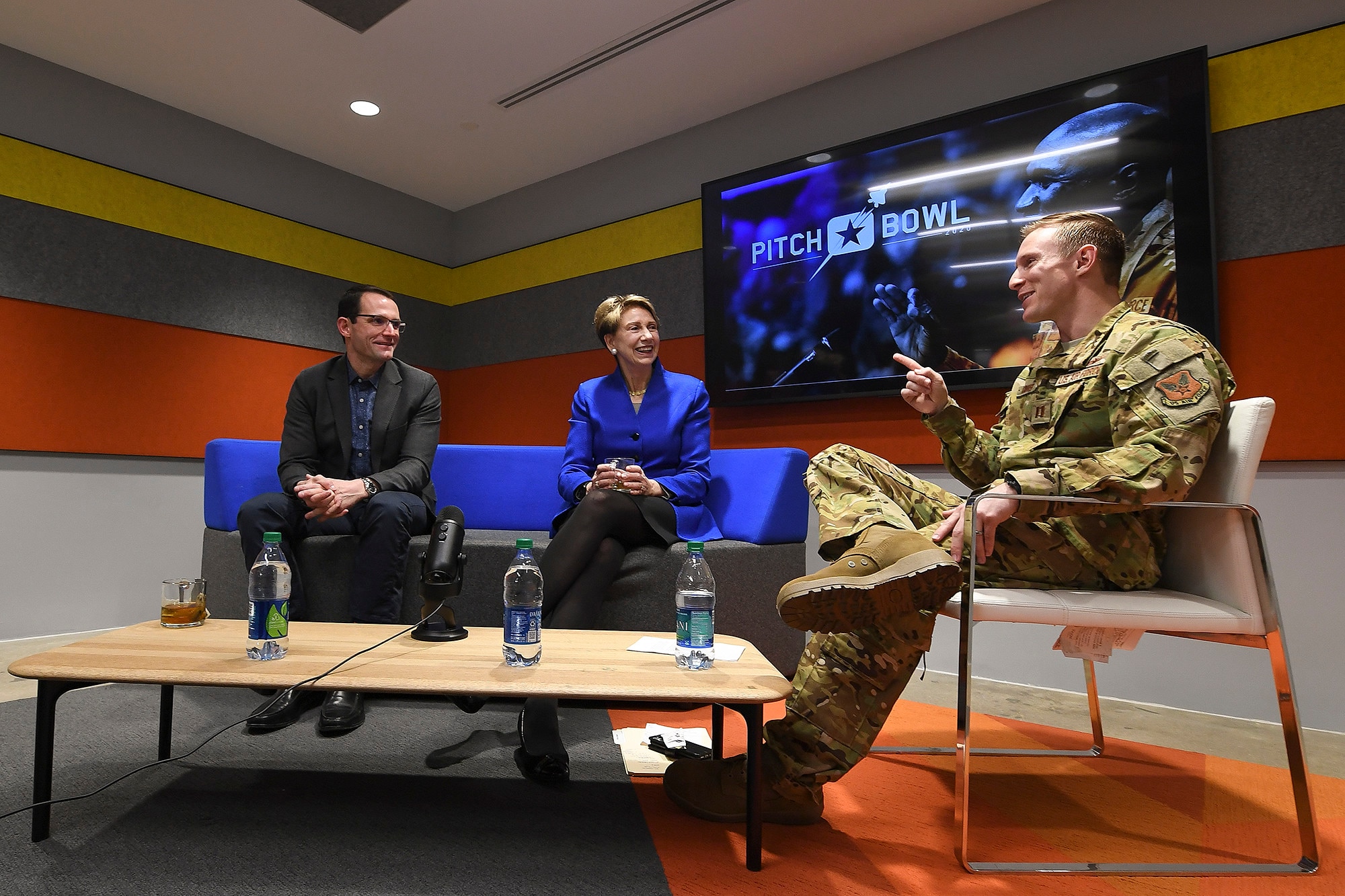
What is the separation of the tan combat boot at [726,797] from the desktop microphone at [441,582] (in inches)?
23.7

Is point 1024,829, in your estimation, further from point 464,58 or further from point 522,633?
point 464,58

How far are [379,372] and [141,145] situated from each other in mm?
2462

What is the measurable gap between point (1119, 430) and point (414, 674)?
1.48 meters

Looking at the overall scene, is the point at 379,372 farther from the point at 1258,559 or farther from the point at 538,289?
the point at 1258,559

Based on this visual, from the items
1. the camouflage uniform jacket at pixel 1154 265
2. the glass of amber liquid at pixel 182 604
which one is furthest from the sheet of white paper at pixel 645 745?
the camouflage uniform jacket at pixel 1154 265

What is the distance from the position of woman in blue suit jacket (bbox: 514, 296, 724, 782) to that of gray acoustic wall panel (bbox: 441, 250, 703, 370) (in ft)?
4.40

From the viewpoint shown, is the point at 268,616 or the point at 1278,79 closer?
the point at 268,616

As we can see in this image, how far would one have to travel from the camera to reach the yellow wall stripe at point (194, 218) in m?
3.56

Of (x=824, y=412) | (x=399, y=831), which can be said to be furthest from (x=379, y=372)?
(x=824, y=412)

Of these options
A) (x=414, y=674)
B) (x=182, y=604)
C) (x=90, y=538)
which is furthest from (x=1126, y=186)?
(x=90, y=538)

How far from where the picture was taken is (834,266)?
3.57 m

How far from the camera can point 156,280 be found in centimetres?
397

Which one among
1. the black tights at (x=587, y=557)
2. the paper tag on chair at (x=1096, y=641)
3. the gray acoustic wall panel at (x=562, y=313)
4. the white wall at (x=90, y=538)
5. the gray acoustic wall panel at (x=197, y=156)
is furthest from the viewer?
the gray acoustic wall panel at (x=562, y=313)

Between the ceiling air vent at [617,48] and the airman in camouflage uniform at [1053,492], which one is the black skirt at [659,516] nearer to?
the airman in camouflage uniform at [1053,492]
